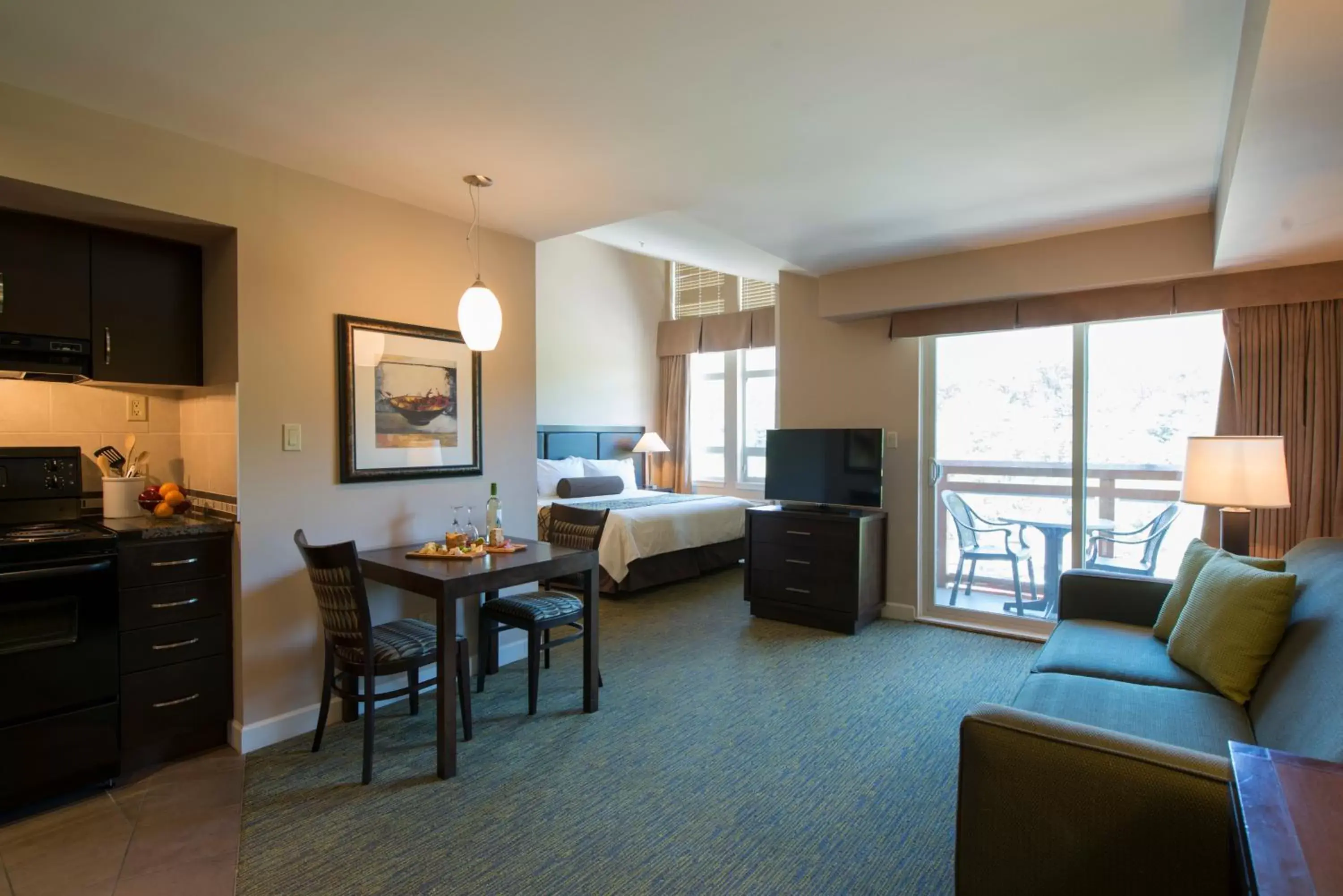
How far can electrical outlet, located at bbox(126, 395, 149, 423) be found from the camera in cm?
292

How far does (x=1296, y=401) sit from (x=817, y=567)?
8.42 feet

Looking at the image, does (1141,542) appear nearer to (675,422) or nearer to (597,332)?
(675,422)

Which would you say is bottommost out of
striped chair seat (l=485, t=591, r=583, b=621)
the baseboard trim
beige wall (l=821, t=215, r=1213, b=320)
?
the baseboard trim

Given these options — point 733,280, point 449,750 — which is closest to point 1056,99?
point 449,750

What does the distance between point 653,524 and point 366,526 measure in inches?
97.4

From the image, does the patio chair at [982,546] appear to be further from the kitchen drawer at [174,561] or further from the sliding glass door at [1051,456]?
the kitchen drawer at [174,561]

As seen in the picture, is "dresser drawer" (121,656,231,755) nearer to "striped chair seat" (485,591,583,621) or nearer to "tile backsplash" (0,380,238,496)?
"tile backsplash" (0,380,238,496)

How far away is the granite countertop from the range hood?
587 mm

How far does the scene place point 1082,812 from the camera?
4.48ft

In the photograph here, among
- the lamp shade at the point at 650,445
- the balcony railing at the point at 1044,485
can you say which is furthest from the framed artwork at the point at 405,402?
the lamp shade at the point at 650,445

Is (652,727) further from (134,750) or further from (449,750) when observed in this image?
(134,750)

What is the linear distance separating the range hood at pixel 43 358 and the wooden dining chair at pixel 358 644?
102cm

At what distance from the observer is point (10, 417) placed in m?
2.62

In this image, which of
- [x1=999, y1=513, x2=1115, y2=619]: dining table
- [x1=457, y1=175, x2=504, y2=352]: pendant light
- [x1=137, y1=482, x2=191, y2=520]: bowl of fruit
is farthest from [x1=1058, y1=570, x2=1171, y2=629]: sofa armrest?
[x1=137, y1=482, x2=191, y2=520]: bowl of fruit
